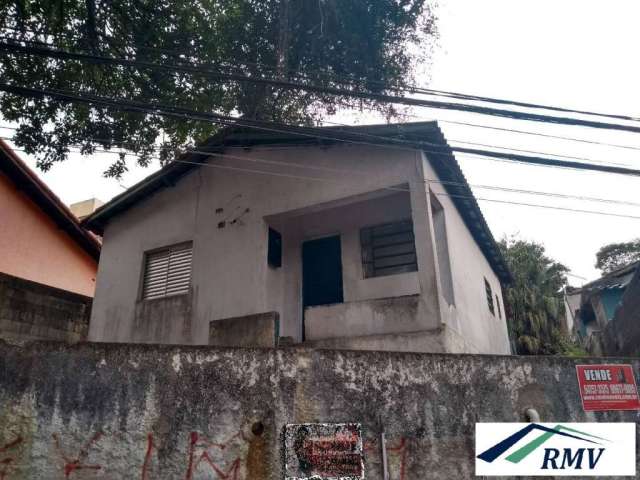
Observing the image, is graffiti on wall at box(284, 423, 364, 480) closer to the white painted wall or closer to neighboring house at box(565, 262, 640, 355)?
the white painted wall

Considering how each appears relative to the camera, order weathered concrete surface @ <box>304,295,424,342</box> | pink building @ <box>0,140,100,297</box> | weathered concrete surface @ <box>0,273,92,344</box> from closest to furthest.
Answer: weathered concrete surface @ <box>304,295,424,342</box>, weathered concrete surface @ <box>0,273,92,344</box>, pink building @ <box>0,140,100,297</box>

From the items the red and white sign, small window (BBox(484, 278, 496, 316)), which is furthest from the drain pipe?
small window (BBox(484, 278, 496, 316))

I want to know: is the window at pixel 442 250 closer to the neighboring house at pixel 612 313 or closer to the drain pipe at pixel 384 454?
the drain pipe at pixel 384 454

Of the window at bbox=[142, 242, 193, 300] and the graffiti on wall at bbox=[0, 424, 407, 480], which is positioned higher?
the window at bbox=[142, 242, 193, 300]

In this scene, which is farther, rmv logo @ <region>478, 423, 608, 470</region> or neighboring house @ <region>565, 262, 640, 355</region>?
neighboring house @ <region>565, 262, 640, 355</region>

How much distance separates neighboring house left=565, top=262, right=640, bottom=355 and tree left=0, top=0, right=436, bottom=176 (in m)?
7.44

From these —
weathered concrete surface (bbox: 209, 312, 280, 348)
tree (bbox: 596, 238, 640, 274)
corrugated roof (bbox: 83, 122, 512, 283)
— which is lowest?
weathered concrete surface (bbox: 209, 312, 280, 348)

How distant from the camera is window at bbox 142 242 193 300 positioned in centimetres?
952

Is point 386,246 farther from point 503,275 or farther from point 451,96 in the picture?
point 503,275

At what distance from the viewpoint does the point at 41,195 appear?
39.9ft

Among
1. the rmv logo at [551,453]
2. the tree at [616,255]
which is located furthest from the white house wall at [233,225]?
Answer: the tree at [616,255]

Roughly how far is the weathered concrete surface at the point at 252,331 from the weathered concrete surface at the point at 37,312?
371 cm

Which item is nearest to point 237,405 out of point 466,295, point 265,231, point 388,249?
point 265,231

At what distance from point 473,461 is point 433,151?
475 cm
